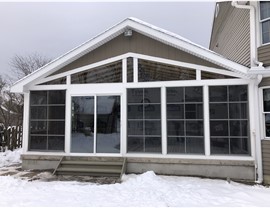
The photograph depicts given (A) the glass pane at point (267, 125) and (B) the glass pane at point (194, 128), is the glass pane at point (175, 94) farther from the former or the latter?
(A) the glass pane at point (267, 125)

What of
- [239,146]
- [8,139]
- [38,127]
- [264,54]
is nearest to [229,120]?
[239,146]

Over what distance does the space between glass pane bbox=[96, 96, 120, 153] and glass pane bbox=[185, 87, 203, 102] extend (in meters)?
2.17

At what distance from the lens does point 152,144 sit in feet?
24.7

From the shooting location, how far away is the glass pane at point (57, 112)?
8.16m

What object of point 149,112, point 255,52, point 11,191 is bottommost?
point 11,191

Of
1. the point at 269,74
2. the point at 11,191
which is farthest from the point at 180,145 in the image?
the point at 11,191

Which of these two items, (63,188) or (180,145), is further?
(180,145)

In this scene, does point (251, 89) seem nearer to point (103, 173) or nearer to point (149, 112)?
point (149, 112)

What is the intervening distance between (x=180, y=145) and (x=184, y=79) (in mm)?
2002

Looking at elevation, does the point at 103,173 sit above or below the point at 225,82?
below

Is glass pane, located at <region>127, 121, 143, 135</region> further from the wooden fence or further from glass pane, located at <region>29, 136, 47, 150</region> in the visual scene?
the wooden fence

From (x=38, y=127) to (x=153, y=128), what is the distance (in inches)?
154

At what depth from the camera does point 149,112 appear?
24.9 ft

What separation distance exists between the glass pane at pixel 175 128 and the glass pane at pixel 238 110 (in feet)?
4.78
